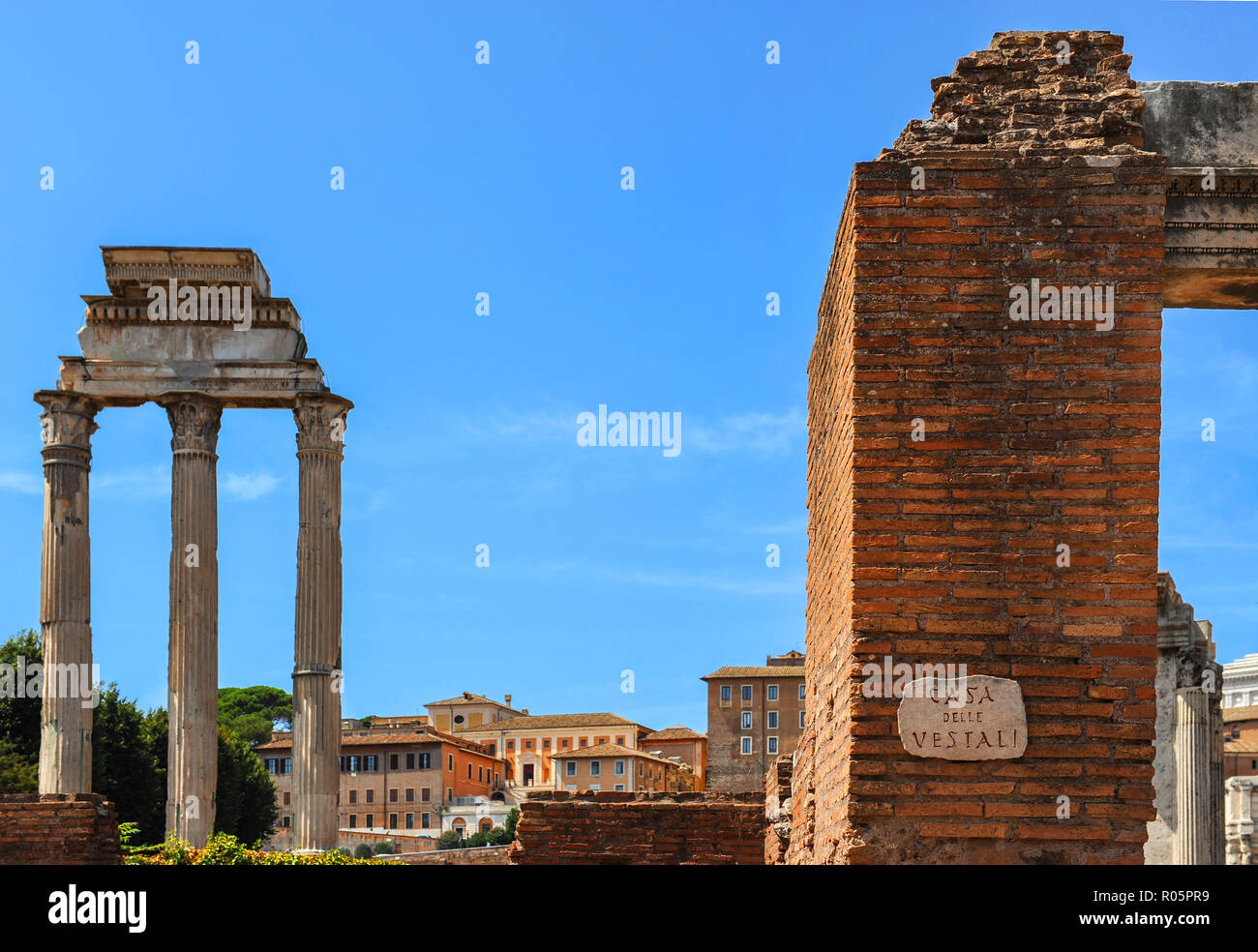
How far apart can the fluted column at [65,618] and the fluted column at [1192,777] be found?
1825 cm

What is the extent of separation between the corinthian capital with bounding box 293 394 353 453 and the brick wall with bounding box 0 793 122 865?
11.1 m

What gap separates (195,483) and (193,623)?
2.37 meters

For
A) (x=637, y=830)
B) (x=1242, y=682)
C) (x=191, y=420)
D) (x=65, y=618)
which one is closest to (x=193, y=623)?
(x=65, y=618)

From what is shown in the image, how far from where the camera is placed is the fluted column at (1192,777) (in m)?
12.8

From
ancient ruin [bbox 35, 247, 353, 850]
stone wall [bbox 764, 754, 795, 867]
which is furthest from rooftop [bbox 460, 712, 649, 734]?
stone wall [bbox 764, 754, 795, 867]

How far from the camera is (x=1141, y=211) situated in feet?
20.8

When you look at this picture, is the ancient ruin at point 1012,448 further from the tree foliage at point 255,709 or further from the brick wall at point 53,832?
the tree foliage at point 255,709

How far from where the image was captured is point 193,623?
25.0m

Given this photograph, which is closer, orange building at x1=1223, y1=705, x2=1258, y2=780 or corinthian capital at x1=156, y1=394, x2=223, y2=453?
corinthian capital at x1=156, y1=394, x2=223, y2=453

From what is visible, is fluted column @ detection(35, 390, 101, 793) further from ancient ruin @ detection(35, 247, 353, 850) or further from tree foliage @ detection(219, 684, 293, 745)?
tree foliage @ detection(219, 684, 293, 745)

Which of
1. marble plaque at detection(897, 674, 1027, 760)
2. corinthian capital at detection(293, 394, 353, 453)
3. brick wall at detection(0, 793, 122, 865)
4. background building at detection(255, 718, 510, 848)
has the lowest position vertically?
background building at detection(255, 718, 510, 848)

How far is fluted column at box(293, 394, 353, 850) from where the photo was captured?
24875 millimetres
